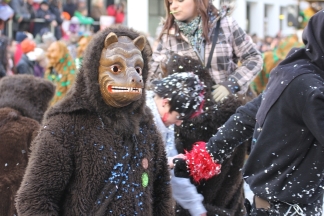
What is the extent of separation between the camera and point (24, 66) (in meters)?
9.32

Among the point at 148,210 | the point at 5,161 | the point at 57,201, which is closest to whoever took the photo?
the point at 57,201

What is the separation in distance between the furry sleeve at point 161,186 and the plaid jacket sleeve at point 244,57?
4.64 ft

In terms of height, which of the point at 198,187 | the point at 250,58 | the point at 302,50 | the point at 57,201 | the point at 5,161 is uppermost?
the point at 302,50

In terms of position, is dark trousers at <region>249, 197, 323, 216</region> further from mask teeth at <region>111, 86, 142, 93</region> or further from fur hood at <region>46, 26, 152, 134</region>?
mask teeth at <region>111, 86, 142, 93</region>

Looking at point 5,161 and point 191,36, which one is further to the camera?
point 191,36

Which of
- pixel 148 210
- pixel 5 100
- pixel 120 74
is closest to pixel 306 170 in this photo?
pixel 148 210

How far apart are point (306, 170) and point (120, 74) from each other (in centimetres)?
99

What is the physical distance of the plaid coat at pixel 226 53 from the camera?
13.8 ft

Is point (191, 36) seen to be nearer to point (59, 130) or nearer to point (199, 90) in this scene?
point (199, 90)

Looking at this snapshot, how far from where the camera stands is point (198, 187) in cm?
412

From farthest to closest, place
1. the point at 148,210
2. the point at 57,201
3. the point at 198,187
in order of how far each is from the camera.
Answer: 1. the point at 198,187
2. the point at 148,210
3. the point at 57,201

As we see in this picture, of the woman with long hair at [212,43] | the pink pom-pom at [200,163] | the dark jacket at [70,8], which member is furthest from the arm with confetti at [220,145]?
the dark jacket at [70,8]

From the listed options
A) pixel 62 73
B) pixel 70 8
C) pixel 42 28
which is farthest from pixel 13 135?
pixel 70 8

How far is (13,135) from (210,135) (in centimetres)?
133
